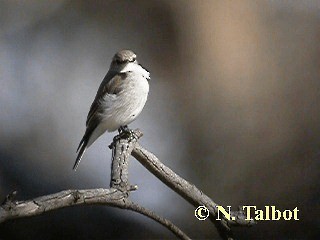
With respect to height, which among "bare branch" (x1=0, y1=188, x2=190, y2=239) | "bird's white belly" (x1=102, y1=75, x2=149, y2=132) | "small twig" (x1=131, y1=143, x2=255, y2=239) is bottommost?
"bare branch" (x1=0, y1=188, x2=190, y2=239)

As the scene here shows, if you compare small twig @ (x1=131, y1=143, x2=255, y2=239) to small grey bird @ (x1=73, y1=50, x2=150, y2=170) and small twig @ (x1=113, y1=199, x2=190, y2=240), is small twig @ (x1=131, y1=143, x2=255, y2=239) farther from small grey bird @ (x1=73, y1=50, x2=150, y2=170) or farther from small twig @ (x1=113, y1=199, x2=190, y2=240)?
small grey bird @ (x1=73, y1=50, x2=150, y2=170)

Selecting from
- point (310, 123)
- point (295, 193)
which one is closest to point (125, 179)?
point (295, 193)

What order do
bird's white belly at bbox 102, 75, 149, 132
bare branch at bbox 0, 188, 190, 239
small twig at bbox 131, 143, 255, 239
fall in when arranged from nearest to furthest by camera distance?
bare branch at bbox 0, 188, 190, 239
small twig at bbox 131, 143, 255, 239
bird's white belly at bbox 102, 75, 149, 132

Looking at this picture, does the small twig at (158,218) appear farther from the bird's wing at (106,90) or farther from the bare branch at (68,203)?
the bird's wing at (106,90)

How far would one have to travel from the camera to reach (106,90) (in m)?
2.23

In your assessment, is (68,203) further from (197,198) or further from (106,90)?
(106,90)

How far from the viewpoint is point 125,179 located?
1.54 m

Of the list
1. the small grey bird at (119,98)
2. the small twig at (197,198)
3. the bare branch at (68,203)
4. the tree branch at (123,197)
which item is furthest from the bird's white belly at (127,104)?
the bare branch at (68,203)

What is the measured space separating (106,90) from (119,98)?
0.05m

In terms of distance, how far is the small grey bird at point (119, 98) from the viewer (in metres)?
2.16

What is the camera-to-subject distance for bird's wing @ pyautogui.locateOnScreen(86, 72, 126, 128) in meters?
2.21

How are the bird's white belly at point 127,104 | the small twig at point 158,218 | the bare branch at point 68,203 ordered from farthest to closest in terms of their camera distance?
the bird's white belly at point 127,104
the small twig at point 158,218
the bare branch at point 68,203

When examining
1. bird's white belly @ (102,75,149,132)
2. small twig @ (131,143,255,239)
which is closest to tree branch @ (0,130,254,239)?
small twig @ (131,143,255,239)

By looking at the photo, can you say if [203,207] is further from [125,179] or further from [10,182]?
[10,182]
